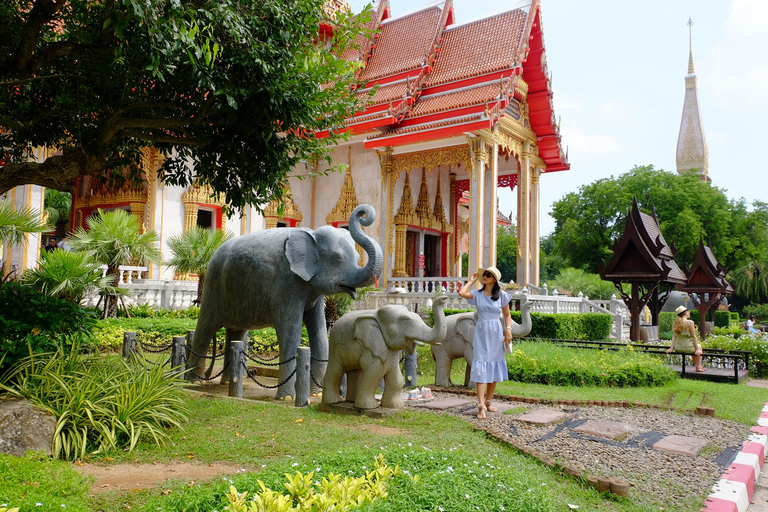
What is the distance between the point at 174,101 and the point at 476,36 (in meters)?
15.0

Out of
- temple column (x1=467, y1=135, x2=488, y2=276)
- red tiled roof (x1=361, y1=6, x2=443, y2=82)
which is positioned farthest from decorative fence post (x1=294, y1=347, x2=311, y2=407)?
red tiled roof (x1=361, y1=6, x2=443, y2=82)

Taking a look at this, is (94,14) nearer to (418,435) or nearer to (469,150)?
(418,435)

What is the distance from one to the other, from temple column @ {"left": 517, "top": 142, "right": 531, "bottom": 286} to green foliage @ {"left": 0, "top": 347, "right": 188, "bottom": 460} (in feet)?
47.2

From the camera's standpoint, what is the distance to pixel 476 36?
18734 millimetres

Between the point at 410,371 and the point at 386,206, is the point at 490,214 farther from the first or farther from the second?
the point at 410,371

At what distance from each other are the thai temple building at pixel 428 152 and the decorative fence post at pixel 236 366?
10556mm

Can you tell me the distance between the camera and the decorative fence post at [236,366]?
20.5 ft

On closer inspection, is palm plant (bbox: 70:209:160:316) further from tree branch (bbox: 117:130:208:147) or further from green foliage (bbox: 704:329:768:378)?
green foliage (bbox: 704:329:768:378)

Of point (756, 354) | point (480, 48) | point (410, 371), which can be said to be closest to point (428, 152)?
point (480, 48)

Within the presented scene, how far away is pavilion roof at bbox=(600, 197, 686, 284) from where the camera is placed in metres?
12.0

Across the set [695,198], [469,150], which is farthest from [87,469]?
[695,198]

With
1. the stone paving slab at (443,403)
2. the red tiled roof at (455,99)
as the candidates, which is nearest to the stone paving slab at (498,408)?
the stone paving slab at (443,403)

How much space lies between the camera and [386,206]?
61.0ft

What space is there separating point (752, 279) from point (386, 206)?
33.2 m
